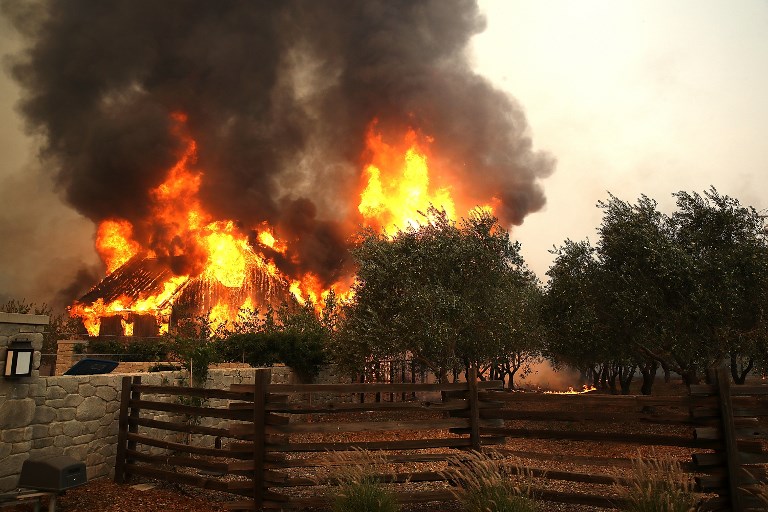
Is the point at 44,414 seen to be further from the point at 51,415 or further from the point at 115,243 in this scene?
the point at 115,243

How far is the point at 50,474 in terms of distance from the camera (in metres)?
7.13

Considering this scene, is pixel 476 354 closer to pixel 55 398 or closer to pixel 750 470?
pixel 750 470

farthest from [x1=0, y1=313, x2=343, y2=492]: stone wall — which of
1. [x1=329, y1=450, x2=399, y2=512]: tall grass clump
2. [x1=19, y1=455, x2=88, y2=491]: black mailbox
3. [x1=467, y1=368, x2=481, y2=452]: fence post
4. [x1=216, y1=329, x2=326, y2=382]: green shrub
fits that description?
[x1=216, y1=329, x2=326, y2=382]: green shrub

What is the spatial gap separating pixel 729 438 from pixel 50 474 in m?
9.50

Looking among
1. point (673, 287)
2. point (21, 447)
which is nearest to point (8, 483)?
point (21, 447)

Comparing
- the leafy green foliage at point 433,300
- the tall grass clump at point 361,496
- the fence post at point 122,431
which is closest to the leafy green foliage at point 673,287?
the leafy green foliage at point 433,300

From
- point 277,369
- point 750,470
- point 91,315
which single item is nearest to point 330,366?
point 277,369

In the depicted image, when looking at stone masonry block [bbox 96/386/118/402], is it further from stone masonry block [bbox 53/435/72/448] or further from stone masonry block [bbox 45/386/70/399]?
stone masonry block [bbox 53/435/72/448]

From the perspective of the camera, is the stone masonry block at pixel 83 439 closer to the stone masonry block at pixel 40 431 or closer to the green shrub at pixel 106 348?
the stone masonry block at pixel 40 431

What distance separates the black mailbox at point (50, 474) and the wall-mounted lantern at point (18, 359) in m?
1.36

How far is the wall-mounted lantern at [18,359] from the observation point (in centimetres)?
776

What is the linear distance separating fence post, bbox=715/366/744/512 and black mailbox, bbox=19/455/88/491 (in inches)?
362

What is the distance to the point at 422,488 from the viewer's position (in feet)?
30.8

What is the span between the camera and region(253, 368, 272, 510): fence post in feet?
25.6
